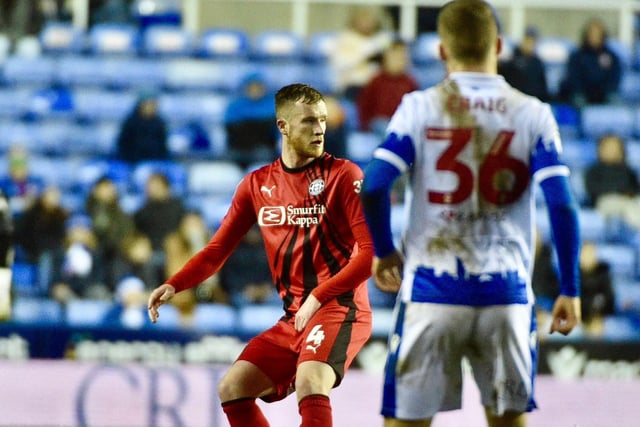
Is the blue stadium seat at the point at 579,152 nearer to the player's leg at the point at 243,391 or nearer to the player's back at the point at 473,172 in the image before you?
the player's leg at the point at 243,391

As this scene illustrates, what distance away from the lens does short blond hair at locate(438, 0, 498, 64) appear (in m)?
3.69

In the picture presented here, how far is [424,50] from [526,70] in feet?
5.25

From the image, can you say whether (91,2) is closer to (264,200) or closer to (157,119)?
(157,119)

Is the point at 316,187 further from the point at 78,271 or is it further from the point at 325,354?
the point at 78,271

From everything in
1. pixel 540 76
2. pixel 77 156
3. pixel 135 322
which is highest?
A: pixel 540 76

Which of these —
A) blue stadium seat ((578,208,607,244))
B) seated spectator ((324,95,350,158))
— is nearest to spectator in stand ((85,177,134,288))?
seated spectator ((324,95,350,158))

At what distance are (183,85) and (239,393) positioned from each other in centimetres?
868

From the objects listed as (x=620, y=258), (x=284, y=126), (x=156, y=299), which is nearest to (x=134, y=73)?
(x=620, y=258)

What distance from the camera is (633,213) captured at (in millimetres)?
11156

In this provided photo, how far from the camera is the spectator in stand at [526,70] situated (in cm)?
1152

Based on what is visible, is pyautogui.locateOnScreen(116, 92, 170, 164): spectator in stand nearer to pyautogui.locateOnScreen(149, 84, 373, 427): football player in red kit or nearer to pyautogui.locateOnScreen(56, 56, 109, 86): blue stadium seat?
pyautogui.locateOnScreen(56, 56, 109, 86): blue stadium seat

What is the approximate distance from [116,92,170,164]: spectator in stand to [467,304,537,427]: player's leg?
321 inches

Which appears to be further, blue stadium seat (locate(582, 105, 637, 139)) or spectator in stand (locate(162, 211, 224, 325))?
blue stadium seat (locate(582, 105, 637, 139))

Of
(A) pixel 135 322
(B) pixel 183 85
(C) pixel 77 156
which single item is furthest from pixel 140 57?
(A) pixel 135 322
